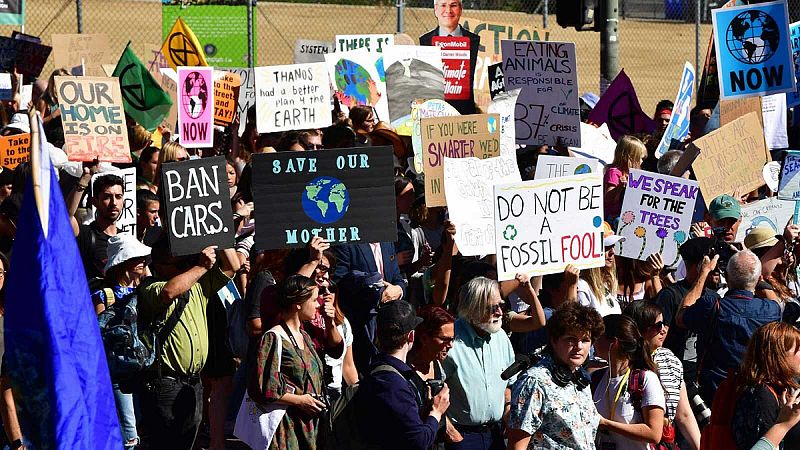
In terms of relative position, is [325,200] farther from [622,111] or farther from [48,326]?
[622,111]

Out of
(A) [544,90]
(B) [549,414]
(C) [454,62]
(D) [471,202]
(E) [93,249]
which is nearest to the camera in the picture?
(B) [549,414]

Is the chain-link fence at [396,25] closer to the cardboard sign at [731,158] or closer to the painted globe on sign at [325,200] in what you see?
the cardboard sign at [731,158]

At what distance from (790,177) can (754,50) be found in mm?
1618

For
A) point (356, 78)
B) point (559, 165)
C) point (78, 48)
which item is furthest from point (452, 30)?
point (559, 165)

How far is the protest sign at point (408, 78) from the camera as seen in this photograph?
37.7ft

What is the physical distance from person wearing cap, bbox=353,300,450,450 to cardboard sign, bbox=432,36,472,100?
782cm

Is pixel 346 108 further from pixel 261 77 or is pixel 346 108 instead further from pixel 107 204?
pixel 107 204

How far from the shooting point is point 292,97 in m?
11.2

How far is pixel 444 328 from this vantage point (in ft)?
17.6

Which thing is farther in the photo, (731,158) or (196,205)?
(731,158)

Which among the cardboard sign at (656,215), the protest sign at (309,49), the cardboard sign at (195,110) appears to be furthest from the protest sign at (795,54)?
the cardboard sign at (195,110)

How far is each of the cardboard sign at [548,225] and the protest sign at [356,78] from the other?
17.8 ft

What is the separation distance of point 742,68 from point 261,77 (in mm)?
4222

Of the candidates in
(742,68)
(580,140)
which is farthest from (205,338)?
(742,68)
